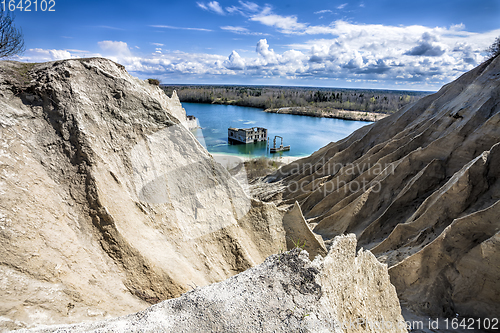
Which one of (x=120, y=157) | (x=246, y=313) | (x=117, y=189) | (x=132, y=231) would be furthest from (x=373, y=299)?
(x=120, y=157)

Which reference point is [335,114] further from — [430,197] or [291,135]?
[430,197]

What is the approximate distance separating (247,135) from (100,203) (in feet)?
149

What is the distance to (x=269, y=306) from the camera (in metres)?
Answer: 3.51

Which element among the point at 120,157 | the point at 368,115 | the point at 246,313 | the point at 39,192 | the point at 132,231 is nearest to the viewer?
the point at 246,313

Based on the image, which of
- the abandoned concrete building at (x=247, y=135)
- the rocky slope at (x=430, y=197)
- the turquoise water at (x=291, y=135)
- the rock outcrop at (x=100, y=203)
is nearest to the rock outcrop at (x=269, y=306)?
the rock outcrop at (x=100, y=203)

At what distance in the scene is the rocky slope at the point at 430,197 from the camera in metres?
8.24

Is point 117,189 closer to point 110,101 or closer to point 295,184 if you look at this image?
point 110,101

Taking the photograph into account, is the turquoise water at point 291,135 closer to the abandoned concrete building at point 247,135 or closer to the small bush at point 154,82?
the abandoned concrete building at point 247,135

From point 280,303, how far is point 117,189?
17.0 feet

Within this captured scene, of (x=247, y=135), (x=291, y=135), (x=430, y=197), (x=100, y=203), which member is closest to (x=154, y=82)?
(x=100, y=203)

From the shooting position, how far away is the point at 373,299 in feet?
18.1

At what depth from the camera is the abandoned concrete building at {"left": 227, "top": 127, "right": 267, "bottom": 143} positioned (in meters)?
51.0

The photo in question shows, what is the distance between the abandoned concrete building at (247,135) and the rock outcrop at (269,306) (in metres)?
47.0

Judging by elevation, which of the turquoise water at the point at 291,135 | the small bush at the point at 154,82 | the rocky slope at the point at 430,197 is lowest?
the turquoise water at the point at 291,135
